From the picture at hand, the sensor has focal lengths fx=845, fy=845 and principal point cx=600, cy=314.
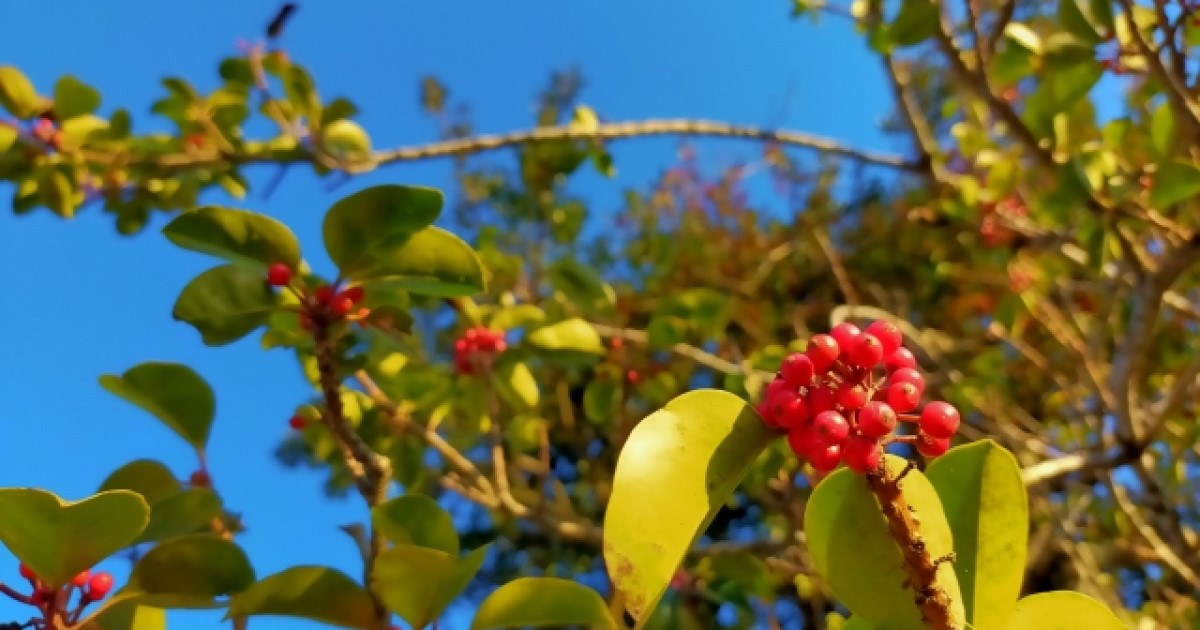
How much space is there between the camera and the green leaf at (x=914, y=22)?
1.88m

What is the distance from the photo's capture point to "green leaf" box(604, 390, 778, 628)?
0.62 m

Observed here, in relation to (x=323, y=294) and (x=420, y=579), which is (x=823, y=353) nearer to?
(x=420, y=579)

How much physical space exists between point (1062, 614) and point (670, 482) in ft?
1.21

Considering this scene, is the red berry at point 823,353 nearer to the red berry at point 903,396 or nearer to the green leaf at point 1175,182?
the red berry at point 903,396

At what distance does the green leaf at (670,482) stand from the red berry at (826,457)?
0.06 meters

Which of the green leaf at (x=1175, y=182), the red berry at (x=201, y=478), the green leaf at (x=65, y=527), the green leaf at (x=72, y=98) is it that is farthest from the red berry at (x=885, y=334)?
the green leaf at (x=72, y=98)

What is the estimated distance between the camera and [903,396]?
2.25 feet

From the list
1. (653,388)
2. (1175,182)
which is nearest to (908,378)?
(1175,182)

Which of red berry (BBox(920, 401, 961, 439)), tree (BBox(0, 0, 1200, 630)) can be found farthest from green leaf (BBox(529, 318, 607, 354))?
red berry (BBox(920, 401, 961, 439))

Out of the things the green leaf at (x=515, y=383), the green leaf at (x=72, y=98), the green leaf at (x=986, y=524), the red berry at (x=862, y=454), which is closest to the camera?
the red berry at (x=862, y=454)

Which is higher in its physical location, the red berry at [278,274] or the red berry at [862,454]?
the red berry at [278,274]

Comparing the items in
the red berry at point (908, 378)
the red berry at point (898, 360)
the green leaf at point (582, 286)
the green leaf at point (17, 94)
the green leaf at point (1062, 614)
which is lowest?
the green leaf at point (1062, 614)

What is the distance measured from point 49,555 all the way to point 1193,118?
208 centimetres

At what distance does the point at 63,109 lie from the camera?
239 centimetres
